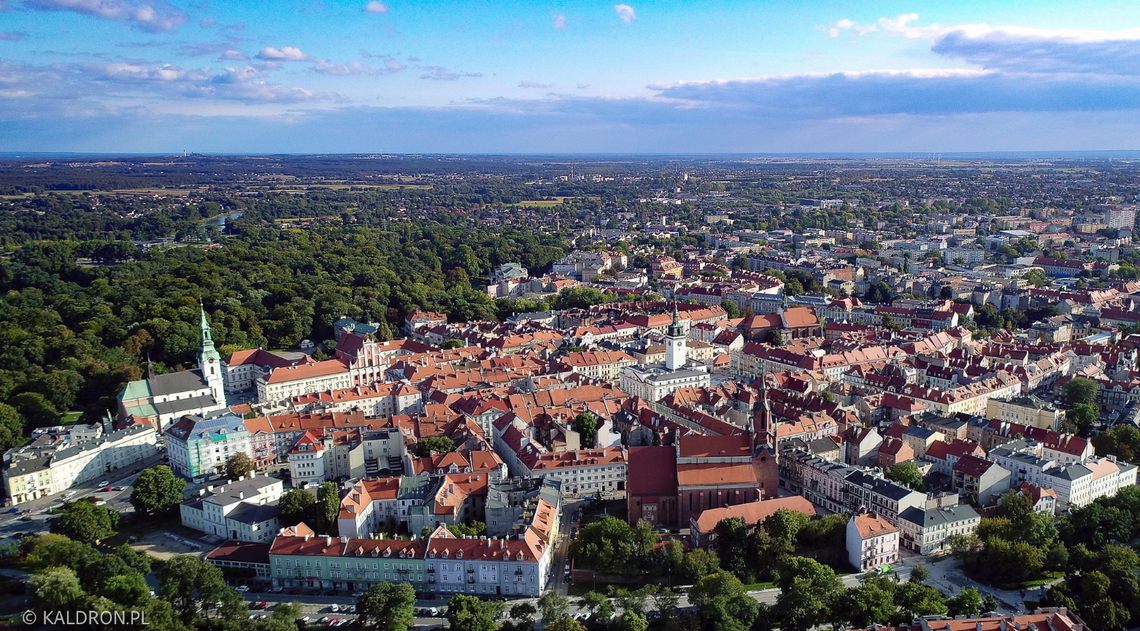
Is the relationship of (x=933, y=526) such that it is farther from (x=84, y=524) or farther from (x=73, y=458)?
(x=73, y=458)

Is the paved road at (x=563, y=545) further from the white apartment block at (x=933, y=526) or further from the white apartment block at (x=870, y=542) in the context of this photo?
the white apartment block at (x=933, y=526)

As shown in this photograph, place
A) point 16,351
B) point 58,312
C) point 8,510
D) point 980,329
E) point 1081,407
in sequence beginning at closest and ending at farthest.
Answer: point 8,510 < point 1081,407 < point 16,351 < point 58,312 < point 980,329

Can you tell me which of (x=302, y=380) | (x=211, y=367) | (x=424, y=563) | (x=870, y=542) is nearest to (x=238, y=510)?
(x=424, y=563)

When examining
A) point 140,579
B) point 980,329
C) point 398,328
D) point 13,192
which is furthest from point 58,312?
point 13,192

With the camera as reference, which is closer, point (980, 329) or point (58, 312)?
point (58, 312)

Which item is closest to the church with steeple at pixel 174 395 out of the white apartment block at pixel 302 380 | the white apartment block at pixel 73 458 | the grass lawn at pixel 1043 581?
the white apartment block at pixel 73 458

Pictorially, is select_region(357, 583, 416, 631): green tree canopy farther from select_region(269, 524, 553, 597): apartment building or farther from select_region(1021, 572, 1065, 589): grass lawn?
select_region(1021, 572, 1065, 589): grass lawn

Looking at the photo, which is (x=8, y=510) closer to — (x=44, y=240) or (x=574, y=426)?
(x=574, y=426)

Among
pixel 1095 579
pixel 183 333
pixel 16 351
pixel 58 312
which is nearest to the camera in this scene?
pixel 1095 579
